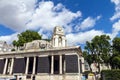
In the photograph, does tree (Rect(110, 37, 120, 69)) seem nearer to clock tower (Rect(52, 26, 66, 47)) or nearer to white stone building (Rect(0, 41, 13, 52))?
clock tower (Rect(52, 26, 66, 47))

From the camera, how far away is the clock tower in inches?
2102

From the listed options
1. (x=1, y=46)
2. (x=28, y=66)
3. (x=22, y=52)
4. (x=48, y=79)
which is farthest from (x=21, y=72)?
(x=1, y=46)

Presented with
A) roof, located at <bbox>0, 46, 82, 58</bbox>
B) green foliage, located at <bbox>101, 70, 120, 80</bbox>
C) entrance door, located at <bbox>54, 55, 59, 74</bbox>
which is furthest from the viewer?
entrance door, located at <bbox>54, 55, 59, 74</bbox>

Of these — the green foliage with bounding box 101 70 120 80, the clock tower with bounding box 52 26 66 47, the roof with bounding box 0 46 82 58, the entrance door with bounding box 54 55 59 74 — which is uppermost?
the clock tower with bounding box 52 26 66 47

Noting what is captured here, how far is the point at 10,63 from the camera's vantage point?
1922 inches

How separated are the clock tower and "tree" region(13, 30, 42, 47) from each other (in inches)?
531

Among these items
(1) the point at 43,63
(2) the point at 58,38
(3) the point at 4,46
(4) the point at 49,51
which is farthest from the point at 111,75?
(3) the point at 4,46

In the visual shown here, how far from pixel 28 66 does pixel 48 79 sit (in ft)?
25.1

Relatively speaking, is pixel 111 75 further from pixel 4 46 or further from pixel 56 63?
pixel 4 46

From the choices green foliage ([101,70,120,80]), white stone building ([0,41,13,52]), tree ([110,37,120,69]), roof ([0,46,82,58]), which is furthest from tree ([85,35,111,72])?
white stone building ([0,41,13,52])

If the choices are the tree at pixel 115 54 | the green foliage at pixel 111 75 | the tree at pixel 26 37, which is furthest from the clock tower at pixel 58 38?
the green foliage at pixel 111 75

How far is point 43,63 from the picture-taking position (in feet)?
134

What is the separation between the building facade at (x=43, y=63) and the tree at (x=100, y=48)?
46.3 ft

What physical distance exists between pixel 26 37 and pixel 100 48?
96.3 feet
